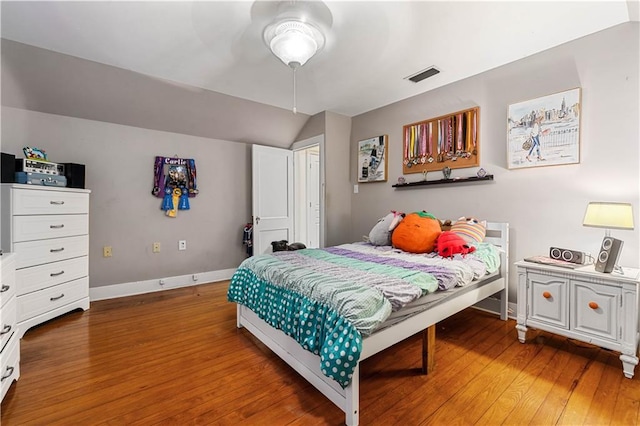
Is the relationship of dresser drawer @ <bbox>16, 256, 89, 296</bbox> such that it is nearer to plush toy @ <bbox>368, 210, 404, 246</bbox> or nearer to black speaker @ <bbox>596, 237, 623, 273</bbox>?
plush toy @ <bbox>368, 210, 404, 246</bbox>

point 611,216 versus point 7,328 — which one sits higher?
point 611,216

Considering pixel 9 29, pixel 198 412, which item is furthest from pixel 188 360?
pixel 9 29

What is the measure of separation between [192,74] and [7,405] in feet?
→ 8.90

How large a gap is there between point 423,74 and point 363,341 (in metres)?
2.57

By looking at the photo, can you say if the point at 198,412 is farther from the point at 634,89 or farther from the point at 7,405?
the point at 634,89

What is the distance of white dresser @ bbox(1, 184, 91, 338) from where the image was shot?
2.27 m

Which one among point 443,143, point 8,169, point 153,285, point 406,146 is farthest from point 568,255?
point 8,169

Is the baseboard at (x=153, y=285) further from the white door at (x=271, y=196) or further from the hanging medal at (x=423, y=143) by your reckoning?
the hanging medal at (x=423, y=143)

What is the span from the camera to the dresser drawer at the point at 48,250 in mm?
2310

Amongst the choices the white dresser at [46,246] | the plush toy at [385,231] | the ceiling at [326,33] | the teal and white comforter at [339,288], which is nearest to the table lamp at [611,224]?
the teal and white comforter at [339,288]

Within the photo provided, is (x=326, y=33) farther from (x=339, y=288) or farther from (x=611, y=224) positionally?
(x=611, y=224)

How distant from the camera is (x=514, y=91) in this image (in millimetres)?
2566

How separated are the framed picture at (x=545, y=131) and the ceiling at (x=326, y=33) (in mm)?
459

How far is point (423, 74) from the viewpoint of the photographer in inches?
110
